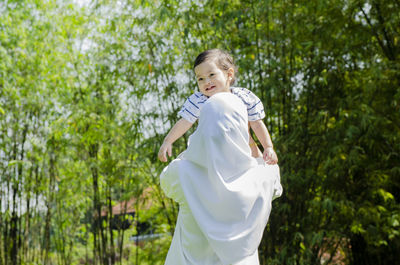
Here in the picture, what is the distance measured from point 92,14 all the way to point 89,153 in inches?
61.3

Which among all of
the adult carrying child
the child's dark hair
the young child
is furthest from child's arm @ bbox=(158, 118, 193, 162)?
the child's dark hair

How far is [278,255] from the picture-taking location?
365cm

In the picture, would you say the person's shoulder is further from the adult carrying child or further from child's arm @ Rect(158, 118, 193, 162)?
the adult carrying child

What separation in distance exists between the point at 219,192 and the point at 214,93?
415 millimetres

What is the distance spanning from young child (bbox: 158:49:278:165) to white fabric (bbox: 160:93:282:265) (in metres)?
0.14

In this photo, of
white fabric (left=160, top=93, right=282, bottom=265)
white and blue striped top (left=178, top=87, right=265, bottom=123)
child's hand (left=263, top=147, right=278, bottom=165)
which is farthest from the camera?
white and blue striped top (left=178, top=87, right=265, bottom=123)

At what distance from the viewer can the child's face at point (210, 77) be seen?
158 cm

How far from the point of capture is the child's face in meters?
1.58

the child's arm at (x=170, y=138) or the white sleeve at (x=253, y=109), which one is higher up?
the white sleeve at (x=253, y=109)

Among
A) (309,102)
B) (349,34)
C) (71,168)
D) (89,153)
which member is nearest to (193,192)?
(309,102)

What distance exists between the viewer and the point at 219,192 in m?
1.38

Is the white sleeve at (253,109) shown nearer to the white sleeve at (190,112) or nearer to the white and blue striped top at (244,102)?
the white and blue striped top at (244,102)

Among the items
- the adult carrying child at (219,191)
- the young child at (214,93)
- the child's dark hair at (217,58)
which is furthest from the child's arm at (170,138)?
the child's dark hair at (217,58)

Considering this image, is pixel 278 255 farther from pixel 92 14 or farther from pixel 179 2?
pixel 92 14
